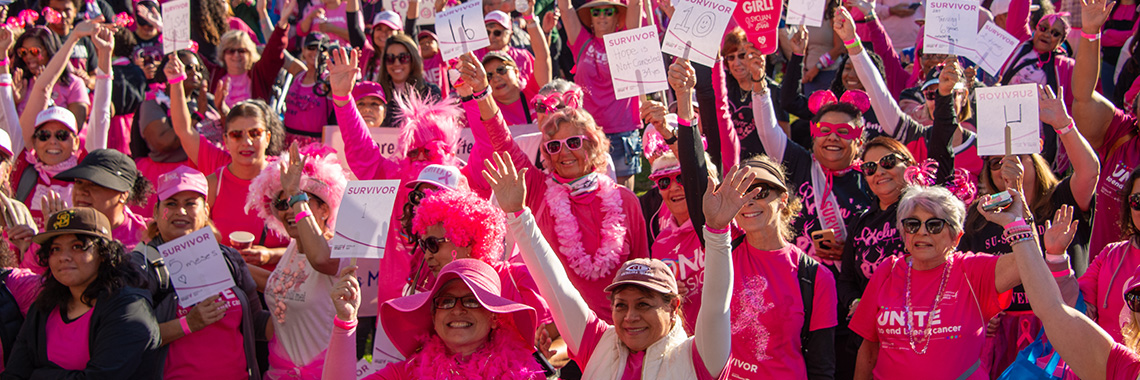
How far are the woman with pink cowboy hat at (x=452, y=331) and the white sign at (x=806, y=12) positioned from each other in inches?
134

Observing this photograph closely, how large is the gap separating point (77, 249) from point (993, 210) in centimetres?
391

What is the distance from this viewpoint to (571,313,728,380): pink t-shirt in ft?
10.2

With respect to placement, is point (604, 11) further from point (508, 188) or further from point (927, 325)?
point (927, 325)

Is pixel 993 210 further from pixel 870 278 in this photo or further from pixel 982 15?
pixel 982 15

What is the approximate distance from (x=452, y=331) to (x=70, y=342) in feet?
6.38

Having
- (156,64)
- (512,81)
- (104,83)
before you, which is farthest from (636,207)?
(156,64)

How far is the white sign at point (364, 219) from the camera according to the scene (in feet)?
13.2

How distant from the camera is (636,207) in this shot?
183 inches

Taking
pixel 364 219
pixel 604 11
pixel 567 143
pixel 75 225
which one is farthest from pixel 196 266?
pixel 604 11

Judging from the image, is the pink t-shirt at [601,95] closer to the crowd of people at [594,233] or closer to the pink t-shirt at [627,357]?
the crowd of people at [594,233]

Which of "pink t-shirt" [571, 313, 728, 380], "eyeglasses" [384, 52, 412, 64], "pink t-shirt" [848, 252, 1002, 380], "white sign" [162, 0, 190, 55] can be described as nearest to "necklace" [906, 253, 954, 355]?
"pink t-shirt" [848, 252, 1002, 380]

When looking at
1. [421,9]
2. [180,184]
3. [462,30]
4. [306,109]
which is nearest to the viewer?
[180,184]

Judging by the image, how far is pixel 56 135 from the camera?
5.97 m

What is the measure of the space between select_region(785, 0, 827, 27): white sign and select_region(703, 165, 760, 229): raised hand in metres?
3.14
